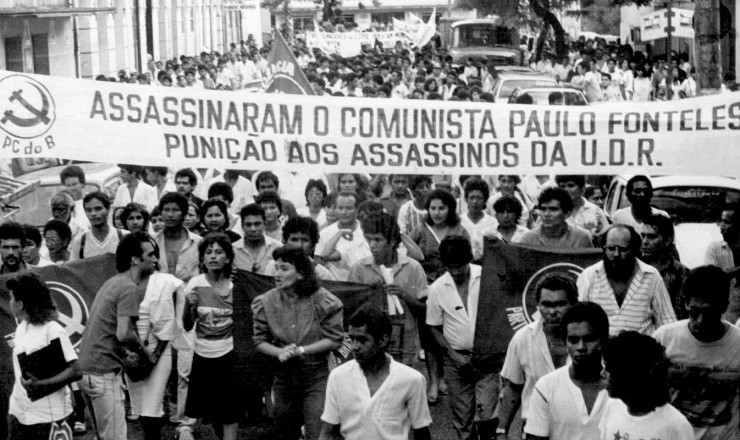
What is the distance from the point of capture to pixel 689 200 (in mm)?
12703

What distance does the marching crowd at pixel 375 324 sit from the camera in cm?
606

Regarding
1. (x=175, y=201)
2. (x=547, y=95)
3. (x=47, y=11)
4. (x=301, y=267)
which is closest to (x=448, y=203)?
(x=175, y=201)

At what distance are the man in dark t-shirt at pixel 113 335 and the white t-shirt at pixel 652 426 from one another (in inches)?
154

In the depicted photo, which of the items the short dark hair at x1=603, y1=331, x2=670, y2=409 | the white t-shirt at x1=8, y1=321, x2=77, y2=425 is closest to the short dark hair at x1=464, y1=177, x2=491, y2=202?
the white t-shirt at x1=8, y1=321, x2=77, y2=425

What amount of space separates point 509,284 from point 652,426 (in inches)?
134

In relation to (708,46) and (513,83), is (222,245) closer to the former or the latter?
(708,46)

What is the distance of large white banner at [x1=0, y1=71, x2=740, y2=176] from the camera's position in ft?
31.3

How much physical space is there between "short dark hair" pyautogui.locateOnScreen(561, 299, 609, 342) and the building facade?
2540 cm

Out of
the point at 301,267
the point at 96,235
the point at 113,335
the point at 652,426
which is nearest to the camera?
the point at 652,426

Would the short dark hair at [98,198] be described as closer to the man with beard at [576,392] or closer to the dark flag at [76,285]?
the dark flag at [76,285]

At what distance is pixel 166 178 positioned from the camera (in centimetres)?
1401

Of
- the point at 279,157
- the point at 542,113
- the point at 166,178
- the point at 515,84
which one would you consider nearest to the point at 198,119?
the point at 279,157

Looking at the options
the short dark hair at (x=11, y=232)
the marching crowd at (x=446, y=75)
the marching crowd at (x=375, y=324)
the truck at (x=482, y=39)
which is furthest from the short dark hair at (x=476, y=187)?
the truck at (x=482, y=39)

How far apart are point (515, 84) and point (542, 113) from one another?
68.3 ft
